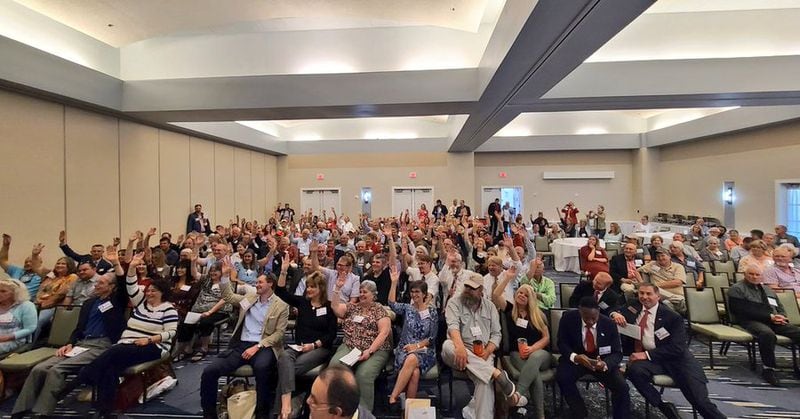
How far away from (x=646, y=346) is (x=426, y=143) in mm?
12069

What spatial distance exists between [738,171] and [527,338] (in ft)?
38.4

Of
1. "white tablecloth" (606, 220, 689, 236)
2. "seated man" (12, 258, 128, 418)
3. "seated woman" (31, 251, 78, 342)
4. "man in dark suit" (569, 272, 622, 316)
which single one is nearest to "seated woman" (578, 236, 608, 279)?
"man in dark suit" (569, 272, 622, 316)

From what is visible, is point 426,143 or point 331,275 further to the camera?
point 426,143

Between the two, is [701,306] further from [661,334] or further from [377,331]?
[377,331]

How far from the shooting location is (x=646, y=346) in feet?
10.9

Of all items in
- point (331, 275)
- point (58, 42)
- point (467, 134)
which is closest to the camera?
point (331, 275)

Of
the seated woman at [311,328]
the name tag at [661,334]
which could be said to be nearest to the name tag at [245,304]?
the seated woman at [311,328]

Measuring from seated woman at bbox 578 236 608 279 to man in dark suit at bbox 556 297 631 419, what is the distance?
81.0 inches

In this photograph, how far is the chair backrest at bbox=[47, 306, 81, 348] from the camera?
377cm

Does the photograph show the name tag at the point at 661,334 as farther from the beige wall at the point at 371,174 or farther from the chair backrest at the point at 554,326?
the beige wall at the point at 371,174

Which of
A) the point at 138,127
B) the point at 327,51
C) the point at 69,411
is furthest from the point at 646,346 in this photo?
the point at 138,127

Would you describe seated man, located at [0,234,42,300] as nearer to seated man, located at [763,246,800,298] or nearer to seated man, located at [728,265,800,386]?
seated man, located at [728,265,800,386]

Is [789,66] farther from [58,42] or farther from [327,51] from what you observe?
[58,42]

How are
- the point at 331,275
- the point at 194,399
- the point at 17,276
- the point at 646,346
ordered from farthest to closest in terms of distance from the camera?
the point at 17,276, the point at 331,275, the point at 194,399, the point at 646,346
